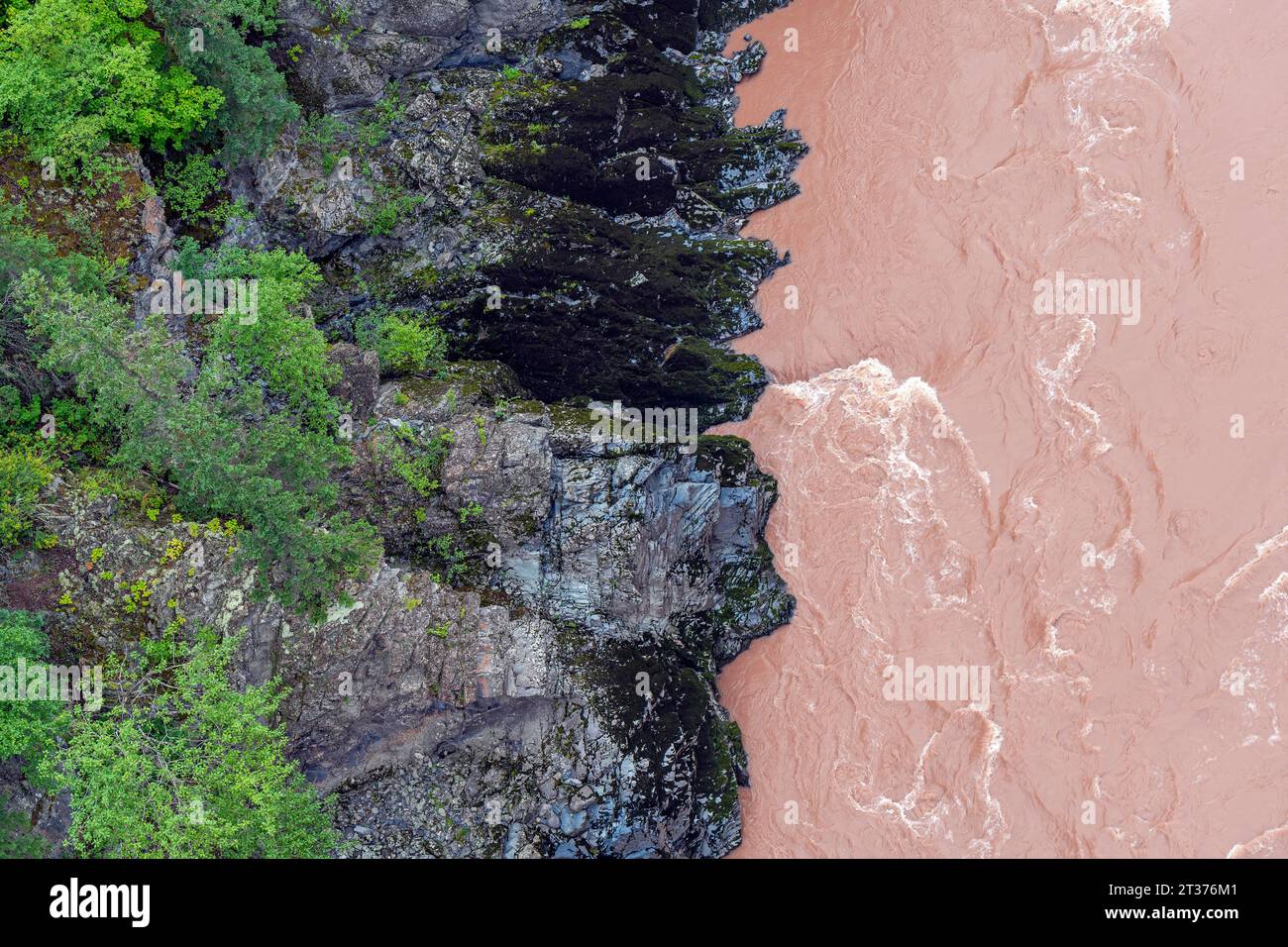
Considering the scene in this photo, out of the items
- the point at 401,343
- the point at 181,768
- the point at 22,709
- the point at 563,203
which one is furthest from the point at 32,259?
the point at 563,203

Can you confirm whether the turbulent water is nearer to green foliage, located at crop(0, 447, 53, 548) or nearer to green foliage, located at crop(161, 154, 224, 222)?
green foliage, located at crop(161, 154, 224, 222)

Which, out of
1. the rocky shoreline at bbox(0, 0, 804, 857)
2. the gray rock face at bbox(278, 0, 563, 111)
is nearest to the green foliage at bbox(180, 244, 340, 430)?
the rocky shoreline at bbox(0, 0, 804, 857)

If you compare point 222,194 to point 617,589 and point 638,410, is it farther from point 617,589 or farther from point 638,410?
point 617,589

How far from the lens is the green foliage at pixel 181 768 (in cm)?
1723

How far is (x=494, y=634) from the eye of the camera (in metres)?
21.9

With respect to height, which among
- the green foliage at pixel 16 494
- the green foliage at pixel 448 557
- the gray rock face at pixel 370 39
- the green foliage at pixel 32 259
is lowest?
the green foliage at pixel 448 557

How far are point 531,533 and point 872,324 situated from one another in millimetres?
11121

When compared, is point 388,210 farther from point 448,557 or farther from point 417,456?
point 448,557

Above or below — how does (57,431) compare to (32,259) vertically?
below

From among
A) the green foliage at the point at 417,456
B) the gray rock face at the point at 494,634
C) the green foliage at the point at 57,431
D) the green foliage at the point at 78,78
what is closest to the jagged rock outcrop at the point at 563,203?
the gray rock face at the point at 494,634

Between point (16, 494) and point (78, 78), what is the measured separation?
8591 millimetres

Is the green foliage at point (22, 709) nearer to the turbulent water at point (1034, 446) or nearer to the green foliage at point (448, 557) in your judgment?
the green foliage at point (448, 557)

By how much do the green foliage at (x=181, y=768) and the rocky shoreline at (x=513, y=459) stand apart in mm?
1110

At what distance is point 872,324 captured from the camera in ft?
88.5
